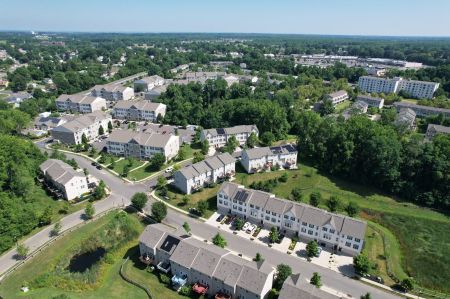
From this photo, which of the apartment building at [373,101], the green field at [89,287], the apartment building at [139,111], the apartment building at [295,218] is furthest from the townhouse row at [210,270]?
the apartment building at [373,101]

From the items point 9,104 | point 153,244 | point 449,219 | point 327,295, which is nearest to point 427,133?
point 449,219

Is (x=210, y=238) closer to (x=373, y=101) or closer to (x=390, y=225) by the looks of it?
(x=390, y=225)

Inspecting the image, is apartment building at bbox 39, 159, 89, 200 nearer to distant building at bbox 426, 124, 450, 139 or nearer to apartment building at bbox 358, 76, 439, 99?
distant building at bbox 426, 124, 450, 139

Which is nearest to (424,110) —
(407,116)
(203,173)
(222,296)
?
(407,116)

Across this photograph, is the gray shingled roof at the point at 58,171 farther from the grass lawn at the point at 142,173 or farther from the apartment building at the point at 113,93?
the apartment building at the point at 113,93

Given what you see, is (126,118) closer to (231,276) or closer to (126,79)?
(126,79)

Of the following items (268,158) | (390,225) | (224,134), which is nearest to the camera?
(390,225)
